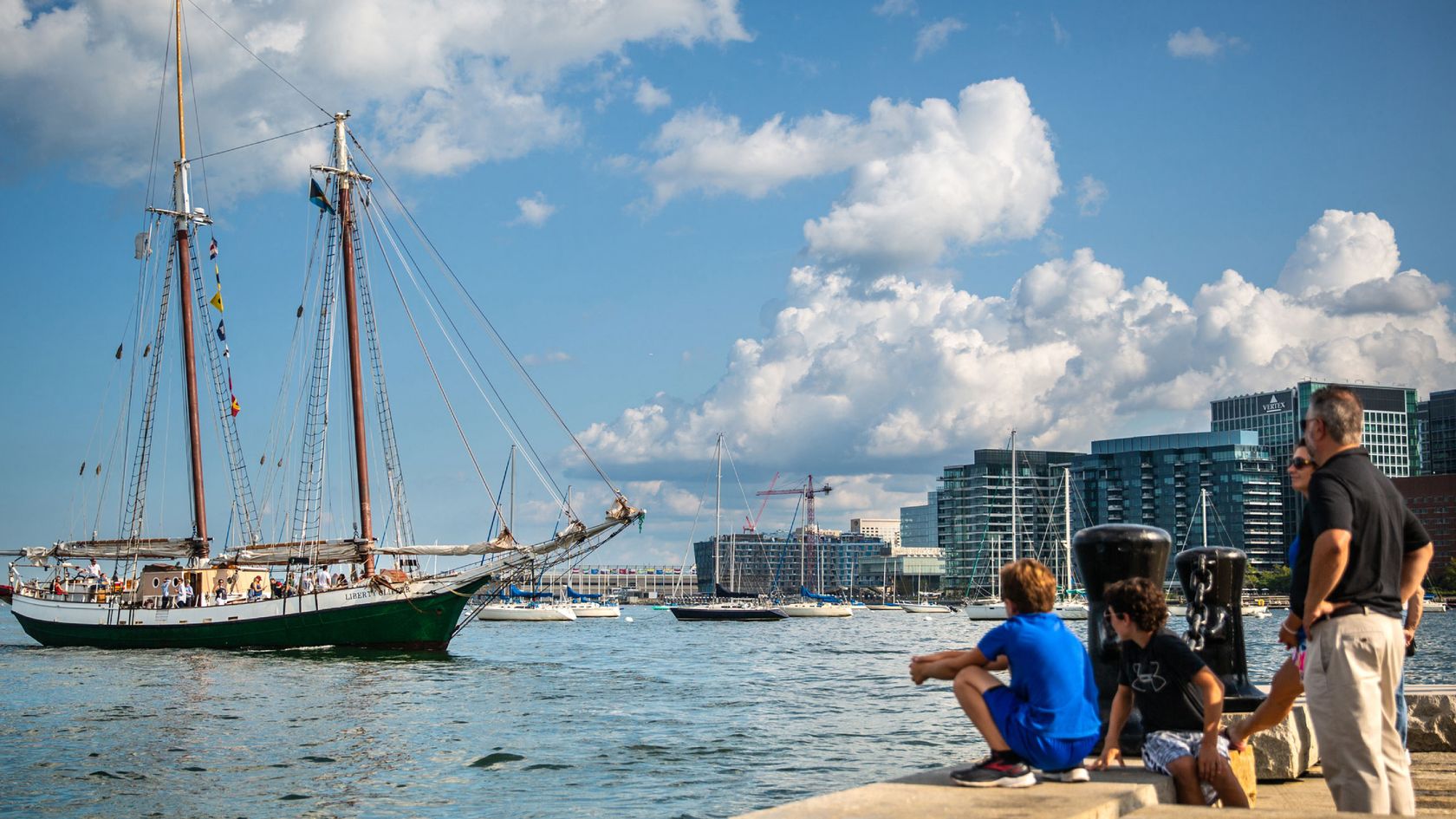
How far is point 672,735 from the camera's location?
21328 millimetres

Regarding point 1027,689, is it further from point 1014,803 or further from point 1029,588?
point 1014,803

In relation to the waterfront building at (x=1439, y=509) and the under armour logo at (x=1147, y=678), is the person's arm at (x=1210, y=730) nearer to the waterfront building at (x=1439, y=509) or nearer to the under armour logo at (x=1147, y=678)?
the under armour logo at (x=1147, y=678)

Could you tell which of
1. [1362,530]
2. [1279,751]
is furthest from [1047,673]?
[1279,751]

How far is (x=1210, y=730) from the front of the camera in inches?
265

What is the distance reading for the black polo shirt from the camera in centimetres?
613

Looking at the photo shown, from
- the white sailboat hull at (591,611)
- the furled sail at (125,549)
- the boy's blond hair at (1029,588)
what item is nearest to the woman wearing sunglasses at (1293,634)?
the boy's blond hair at (1029,588)

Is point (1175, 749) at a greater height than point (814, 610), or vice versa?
point (1175, 749)

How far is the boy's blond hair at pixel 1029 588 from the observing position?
270 inches

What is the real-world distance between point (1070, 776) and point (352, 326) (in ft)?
156

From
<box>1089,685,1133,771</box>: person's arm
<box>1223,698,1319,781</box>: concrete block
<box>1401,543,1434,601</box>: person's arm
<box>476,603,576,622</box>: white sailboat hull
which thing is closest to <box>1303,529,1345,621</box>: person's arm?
<box>1401,543,1434,601</box>: person's arm

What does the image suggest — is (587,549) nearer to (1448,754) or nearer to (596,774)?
(596,774)

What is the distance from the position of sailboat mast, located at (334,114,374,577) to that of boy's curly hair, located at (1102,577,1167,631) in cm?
4460

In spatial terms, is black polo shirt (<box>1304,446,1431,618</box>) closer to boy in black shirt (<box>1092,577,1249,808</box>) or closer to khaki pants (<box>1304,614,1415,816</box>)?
khaki pants (<box>1304,614,1415,816</box>)

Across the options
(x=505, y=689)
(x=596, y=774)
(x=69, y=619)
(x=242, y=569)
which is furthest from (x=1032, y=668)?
(x=69, y=619)
